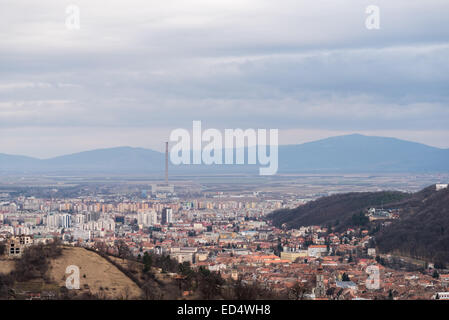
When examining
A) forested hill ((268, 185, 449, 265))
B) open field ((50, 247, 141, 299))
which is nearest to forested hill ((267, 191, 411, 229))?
forested hill ((268, 185, 449, 265))

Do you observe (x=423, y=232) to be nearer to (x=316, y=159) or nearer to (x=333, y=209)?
(x=333, y=209)

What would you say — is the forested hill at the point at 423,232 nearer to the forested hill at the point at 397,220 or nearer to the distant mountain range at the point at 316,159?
the forested hill at the point at 397,220

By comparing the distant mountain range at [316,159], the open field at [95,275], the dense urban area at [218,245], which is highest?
the distant mountain range at [316,159]

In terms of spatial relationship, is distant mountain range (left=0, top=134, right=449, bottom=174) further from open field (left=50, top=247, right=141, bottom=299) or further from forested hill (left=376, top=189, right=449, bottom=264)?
open field (left=50, top=247, right=141, bottom=299)

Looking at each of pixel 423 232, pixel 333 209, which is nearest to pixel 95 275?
pixel 423 232

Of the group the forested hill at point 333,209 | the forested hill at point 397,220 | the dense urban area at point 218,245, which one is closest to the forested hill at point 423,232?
the forested hill at point 397,220

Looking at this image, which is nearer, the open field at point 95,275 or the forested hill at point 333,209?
→ the open field at point 95,275
